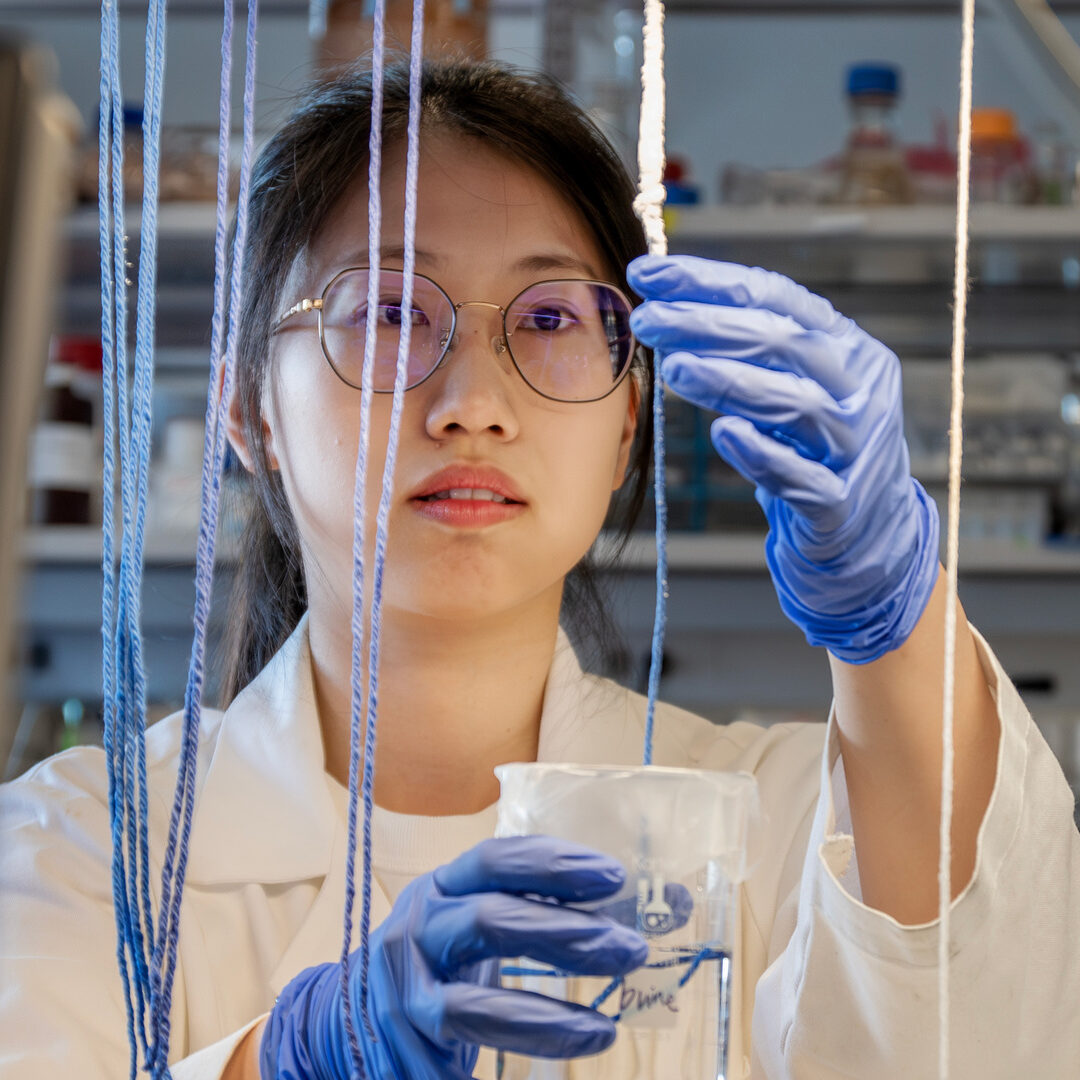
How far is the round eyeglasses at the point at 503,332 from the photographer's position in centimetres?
97

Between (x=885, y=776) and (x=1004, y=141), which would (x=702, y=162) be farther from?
(x=885, y=776)

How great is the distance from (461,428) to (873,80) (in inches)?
51.3

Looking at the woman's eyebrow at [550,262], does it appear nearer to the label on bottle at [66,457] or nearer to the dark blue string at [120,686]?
the dark blue string at [120,686]

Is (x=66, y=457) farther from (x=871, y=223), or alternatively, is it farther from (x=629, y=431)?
(x=871, y=223)

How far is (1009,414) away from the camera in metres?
2.00

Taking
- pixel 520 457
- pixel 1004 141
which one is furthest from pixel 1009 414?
pixel 520 457

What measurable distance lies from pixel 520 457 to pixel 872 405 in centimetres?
31

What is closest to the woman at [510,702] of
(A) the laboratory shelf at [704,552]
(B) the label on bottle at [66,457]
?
(A) the laboratory shelf at [704,552]

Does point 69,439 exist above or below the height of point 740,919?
above

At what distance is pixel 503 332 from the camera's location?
3.21 feet

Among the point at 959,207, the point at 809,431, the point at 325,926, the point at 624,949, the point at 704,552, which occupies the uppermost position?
the point at 959,207

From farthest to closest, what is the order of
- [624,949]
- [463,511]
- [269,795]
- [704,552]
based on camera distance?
1. [704,552]
2. [269,795]
3. [463,511]
4. [624,949]

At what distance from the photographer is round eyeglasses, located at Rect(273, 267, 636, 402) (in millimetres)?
970

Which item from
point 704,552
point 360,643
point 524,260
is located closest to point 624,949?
point 360,643
